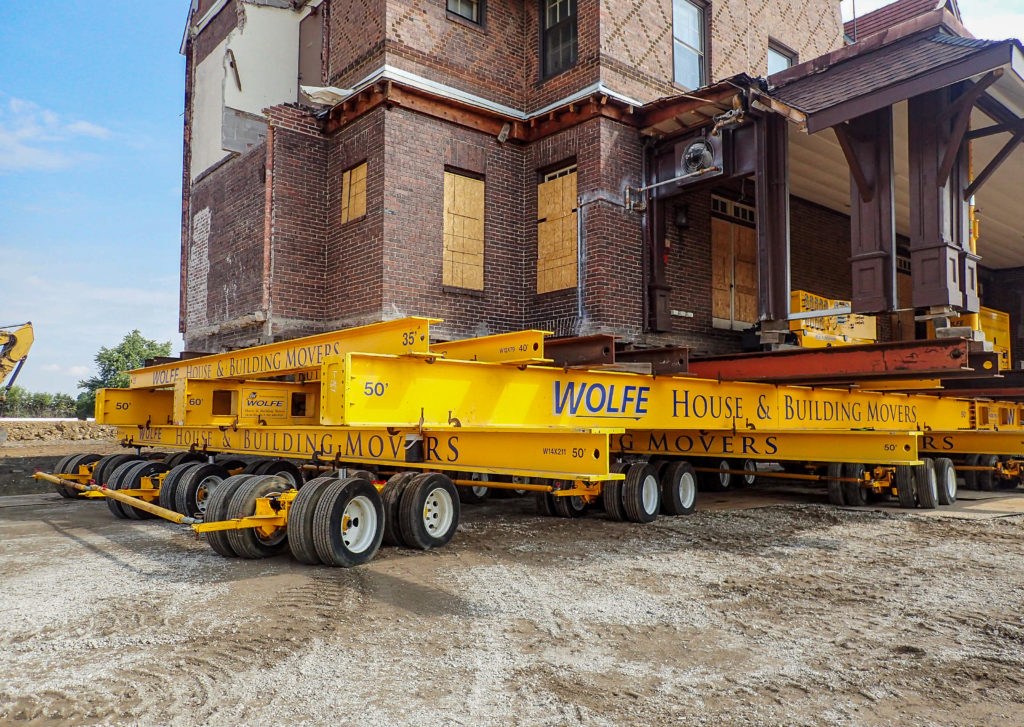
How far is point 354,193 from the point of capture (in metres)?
12.2

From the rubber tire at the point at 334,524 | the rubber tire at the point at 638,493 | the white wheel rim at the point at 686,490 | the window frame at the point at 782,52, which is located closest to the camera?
the rubber tire at the point at 334,524

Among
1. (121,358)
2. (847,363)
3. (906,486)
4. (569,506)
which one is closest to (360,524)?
(569,506)

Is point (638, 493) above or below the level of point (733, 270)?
below

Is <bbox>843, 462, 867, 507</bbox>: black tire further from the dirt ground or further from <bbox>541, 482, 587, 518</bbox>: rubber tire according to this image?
<bbox>541, 482, 587, 518</bbox>: rubber tire

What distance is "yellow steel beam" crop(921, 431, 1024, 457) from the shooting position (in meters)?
12.8

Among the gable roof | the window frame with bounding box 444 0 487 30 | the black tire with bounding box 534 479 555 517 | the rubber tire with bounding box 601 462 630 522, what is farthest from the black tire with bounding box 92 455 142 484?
the gable roof

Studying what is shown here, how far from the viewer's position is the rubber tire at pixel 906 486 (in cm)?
1016

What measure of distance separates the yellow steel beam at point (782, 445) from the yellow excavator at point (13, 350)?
17576 millimetres

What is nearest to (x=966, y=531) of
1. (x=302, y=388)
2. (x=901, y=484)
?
(x=901, y=484)

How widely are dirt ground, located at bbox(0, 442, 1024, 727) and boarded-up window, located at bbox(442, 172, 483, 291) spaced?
19.2 feet

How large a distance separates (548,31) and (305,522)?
10671 millimetres

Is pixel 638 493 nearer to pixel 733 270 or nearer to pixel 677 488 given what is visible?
pixel 677 488

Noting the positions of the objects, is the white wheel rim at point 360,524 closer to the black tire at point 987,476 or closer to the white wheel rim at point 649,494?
the white wheel rim at point 649,494

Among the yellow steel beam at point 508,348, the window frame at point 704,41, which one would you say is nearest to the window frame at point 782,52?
the window frame at point 704,41
